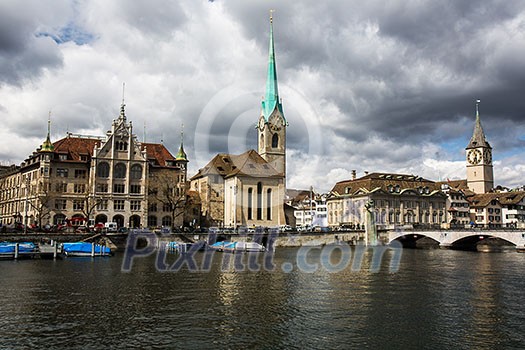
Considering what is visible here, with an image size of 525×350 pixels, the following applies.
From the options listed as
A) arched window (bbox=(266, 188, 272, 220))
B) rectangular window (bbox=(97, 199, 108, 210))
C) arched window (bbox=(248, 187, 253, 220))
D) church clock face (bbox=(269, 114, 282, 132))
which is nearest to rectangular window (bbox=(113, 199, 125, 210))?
rectangular window (bbox=(97, 199, 108, 210))

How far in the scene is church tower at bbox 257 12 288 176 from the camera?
5812 inches

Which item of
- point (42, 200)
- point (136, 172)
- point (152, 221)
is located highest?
point (136, 172)

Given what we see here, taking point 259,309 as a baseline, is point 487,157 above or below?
above

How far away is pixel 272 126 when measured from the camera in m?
150

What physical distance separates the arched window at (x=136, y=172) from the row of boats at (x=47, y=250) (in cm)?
3093

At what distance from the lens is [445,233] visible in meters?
97.4

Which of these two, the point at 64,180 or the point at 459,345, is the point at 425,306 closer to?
the point at 459,345

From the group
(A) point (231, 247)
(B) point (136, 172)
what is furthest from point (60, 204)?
(A) point (231, 247)

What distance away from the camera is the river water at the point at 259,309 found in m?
24.4

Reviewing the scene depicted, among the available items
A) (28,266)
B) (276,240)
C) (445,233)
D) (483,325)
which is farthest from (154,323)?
(445,233)

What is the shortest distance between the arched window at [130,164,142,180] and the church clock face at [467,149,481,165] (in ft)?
415

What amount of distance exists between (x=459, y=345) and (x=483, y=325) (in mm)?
4777

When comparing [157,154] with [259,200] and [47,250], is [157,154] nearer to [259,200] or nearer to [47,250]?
[259,200]

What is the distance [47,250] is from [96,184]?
102 ft
